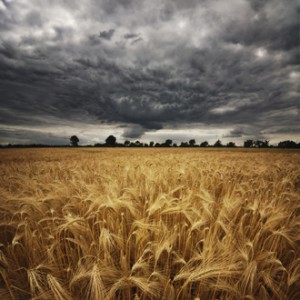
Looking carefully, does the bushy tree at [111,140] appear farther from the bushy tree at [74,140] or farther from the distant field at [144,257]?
the distant field at [144,257]

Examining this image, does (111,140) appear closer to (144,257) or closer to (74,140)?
(74,140)

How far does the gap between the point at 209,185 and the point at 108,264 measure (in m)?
2.82

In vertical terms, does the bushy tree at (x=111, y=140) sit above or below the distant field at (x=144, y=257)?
above

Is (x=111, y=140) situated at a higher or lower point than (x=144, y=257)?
higher

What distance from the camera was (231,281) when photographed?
1.26 metres

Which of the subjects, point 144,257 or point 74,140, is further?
point 74,140

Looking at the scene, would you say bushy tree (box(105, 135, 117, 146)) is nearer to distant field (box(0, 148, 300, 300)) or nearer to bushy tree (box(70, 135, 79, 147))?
bushy tree (box(70, 135, 79, 147))

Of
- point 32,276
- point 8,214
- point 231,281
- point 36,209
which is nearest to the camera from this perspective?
point 32,276

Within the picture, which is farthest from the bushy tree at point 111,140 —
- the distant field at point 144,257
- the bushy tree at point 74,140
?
the distant field at point 144,257

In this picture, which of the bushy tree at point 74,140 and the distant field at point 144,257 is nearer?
the distant field at point 144,257

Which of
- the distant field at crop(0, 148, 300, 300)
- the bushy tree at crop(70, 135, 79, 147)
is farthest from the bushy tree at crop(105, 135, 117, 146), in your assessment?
the distant field at crop(0, 148, 300, 300)

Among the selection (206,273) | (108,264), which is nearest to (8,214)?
(108,264)

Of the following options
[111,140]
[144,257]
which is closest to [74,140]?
[111,140]

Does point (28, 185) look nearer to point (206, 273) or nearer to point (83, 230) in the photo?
point (83, 230)
